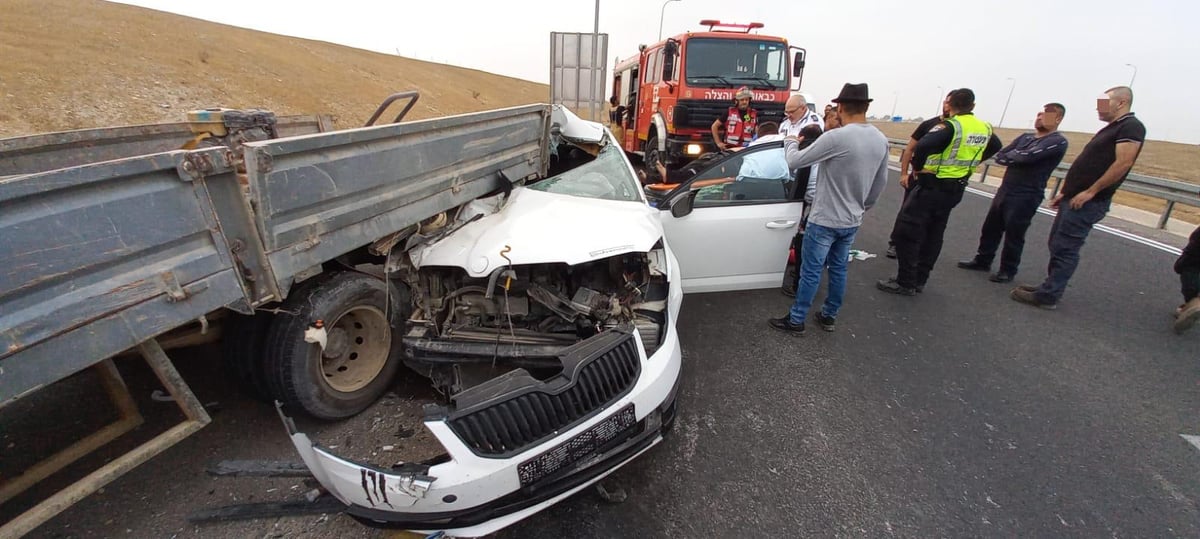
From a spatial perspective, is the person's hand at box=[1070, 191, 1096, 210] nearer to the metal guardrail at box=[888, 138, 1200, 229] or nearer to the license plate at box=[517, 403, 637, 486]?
the metal guardrail at box=[888, 138, 1200, 229]

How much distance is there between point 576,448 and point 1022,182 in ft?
17.5

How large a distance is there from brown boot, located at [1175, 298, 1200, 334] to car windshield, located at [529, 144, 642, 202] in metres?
4.38

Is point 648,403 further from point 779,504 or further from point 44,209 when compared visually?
point 44,209

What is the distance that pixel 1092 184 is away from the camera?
13.4 feet

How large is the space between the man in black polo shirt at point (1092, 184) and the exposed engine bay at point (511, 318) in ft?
12.7

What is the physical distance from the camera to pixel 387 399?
9.02 ft

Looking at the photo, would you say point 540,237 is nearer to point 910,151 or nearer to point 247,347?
point 247,347

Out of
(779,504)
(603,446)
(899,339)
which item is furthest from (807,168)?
(603,446)

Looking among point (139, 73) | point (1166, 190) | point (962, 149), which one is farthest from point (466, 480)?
point (139, 73)

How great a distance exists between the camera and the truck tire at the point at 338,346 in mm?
2193

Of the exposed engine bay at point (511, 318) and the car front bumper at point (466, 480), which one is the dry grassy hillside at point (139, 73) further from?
the car front bumper at point (466, 480)

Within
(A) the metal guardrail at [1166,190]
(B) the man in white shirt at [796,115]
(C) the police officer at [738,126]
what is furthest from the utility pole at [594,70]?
(A) the metal guardrail at [1166,190]

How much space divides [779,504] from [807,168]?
2711mm

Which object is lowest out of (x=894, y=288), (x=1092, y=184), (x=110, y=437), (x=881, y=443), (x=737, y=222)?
(x=881, y=443)
